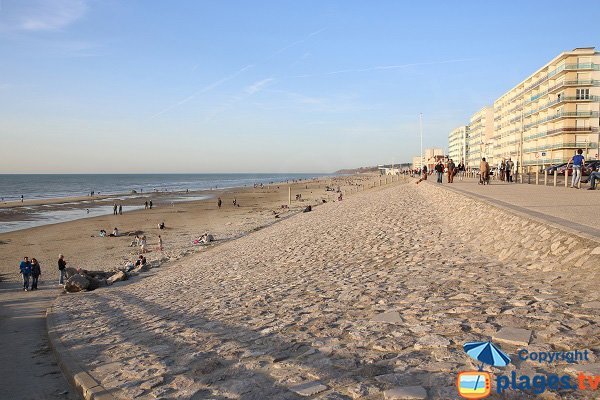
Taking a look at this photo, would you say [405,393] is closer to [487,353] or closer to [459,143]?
[487,353]

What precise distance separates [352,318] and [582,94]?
6706 centimetres

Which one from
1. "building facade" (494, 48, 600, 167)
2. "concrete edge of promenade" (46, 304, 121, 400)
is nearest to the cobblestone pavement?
"concrete edge of promenade" (46, 304, 121, 400)

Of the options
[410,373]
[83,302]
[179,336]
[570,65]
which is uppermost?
[570,65]

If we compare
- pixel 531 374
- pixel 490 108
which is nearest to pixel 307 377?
pixel 531 374

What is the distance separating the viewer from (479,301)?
6.25 meters

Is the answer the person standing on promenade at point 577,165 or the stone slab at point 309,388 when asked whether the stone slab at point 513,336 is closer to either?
the stone slab at point 309,388

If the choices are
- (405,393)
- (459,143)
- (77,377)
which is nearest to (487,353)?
(405,393)

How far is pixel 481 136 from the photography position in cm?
11269

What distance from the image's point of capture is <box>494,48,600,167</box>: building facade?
5800cm

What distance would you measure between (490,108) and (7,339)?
117917 millimetres

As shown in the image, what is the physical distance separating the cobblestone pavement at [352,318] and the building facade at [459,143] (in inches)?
5213

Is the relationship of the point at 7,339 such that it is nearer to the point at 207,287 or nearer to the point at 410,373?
the point at 207,287

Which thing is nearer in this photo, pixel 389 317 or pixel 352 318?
pixel 389 317

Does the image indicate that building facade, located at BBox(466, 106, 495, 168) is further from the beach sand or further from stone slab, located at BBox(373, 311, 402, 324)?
stone slab, located at BBox(373, 311, 402, 324)
